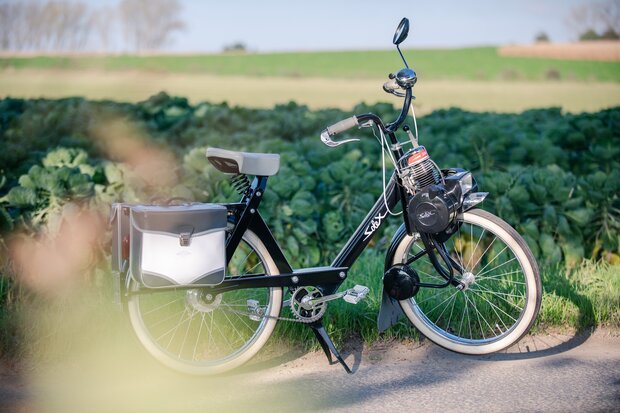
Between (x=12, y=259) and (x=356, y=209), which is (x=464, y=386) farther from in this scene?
(x=12, y=259)

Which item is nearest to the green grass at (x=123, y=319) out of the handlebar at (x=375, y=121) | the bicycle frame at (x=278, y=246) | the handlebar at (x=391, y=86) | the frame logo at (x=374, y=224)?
the bicycle frame at (x=278, y=246)

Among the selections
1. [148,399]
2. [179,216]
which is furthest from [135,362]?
[179,216]

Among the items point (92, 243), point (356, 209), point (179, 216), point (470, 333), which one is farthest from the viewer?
point (356, 209)

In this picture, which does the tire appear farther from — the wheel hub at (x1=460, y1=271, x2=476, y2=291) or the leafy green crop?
the leafy green crop

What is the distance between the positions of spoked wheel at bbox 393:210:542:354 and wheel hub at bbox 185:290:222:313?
942 mm

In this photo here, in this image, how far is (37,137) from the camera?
703cm

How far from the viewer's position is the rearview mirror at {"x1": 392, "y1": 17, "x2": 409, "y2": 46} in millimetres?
3852

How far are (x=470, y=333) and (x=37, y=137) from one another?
4285mm

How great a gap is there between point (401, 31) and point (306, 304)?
142 cm

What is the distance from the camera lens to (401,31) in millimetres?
3848

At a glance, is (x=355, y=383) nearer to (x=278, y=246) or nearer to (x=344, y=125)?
(x=278, y=246)

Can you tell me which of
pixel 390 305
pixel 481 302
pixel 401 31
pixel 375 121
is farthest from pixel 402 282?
pixel 401 31

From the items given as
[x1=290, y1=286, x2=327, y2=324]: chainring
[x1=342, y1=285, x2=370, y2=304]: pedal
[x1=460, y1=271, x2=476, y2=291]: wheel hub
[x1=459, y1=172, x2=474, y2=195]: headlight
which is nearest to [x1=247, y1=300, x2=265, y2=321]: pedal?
[x1=290, y1=286, x2=327, y2=324]: chainring

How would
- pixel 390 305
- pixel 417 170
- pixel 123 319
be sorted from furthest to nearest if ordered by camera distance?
1. pixel 123 319
2. pixel 390 305
3. pixel 417 170
